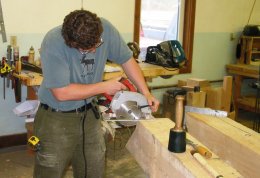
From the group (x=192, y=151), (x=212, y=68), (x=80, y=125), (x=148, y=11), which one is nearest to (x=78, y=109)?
(x=80, y=125)

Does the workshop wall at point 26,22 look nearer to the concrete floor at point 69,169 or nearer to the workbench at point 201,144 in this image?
the concrete floor at point 69,169

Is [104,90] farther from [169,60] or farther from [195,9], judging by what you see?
[195,9]

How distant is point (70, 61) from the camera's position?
1616 millimetres

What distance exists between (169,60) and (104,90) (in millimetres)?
1773

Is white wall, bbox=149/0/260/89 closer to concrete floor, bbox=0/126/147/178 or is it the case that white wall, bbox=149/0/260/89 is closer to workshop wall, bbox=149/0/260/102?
workshop wall, bbox=149/0/260/102

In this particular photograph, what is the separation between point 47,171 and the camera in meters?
1.69

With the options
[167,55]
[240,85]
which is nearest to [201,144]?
[167,55]

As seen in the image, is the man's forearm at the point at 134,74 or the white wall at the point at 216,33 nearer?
the man's forearm at the point at 134,74

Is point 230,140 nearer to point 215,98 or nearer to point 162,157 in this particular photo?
point 162,157

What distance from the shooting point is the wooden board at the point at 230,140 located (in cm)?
140

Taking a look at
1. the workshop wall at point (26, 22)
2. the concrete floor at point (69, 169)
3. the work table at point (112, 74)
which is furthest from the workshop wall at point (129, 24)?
the work table at point (112, 74)

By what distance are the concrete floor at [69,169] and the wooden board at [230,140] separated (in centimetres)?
99

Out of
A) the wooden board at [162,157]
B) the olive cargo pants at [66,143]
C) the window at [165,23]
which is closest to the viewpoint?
the wooden board at [162,157]

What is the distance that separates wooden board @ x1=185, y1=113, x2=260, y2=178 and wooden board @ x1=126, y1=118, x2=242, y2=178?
21 cm
